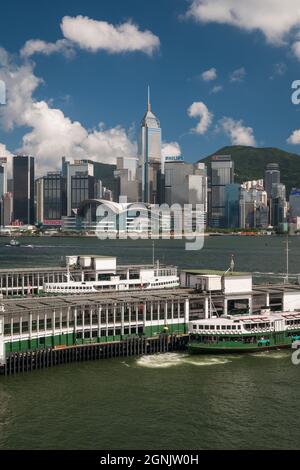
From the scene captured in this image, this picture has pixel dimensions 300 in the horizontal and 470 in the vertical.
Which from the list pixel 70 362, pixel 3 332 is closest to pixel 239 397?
pixel 70 362

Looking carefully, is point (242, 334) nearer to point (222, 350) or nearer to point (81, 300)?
point (222, 350)

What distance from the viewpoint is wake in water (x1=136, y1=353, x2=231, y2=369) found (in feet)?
150

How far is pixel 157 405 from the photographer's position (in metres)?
36.4

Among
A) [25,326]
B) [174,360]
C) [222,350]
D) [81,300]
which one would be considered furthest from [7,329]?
[222,350]

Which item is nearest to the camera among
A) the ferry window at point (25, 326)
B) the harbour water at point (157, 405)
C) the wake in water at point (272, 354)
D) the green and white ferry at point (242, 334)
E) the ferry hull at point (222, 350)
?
the harbour water at point (157, 405)

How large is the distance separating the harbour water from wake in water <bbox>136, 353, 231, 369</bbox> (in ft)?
0.28

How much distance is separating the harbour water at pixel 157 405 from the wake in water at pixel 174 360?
0.09 metres

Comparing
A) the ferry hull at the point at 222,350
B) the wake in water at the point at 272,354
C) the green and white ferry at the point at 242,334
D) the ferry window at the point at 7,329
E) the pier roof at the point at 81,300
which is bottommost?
the wake in water at the point at 272,354

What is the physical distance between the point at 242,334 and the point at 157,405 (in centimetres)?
1557

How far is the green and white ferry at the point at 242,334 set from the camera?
160 feet

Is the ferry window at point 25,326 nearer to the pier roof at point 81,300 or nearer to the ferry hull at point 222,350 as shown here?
the pier roof at point 81,300

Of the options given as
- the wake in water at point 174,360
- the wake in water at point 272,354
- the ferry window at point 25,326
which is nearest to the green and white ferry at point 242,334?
the wake in water at point 272,354

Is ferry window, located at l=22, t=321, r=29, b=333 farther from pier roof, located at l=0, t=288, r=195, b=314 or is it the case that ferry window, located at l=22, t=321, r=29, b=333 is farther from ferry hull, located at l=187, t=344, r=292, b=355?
ferry hull, located at l=187, t=344, r=292, b=355

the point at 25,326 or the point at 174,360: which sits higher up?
the point at 25,326
